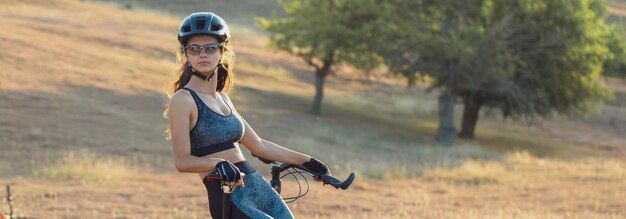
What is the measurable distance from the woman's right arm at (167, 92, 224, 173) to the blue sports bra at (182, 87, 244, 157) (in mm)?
85

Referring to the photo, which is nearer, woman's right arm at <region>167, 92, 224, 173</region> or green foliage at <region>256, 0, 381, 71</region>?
woman's right arm at <region>167, 92, 224, 173</region>

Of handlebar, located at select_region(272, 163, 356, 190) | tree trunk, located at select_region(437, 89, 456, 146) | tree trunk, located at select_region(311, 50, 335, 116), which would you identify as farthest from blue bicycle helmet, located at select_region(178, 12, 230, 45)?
tree trunk, located at select_region(311, 50, 335, 116)

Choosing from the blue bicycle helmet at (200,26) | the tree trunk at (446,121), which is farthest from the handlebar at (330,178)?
the tree trunk at (446,121)

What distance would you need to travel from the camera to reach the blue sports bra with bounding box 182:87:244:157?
203 inches

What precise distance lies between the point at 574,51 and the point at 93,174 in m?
24.7

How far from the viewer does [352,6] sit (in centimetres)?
4078

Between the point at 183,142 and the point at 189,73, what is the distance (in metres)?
0.47

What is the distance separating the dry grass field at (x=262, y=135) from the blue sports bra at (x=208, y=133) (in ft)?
22.9

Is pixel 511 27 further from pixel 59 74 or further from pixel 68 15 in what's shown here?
pixel 68 15

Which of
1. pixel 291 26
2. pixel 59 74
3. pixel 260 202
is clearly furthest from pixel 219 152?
pixel 291 26

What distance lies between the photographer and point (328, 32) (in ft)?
132

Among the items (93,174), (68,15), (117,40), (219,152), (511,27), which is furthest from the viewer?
(68,15)

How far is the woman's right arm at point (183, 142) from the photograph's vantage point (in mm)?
5004

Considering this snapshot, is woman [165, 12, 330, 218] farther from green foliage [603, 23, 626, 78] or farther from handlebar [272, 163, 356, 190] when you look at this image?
green foliage [603, 23, 626, 78]
